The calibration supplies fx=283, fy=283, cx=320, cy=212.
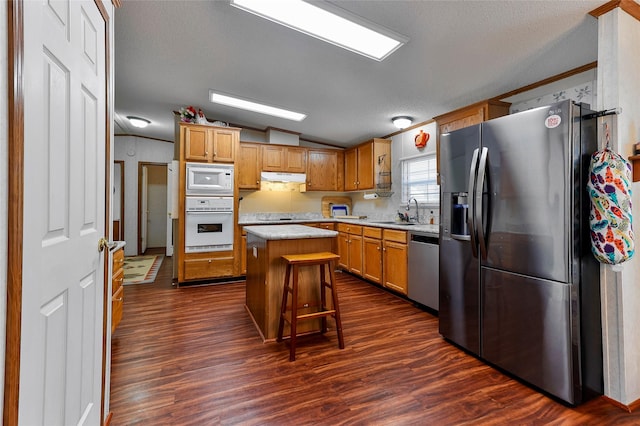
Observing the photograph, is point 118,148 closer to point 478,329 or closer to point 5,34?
point 5,34

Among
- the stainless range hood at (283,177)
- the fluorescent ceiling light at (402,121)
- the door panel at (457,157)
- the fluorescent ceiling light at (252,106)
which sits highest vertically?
the fluorescent ceiling light at (252,106)

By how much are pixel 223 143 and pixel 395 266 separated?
305 cm

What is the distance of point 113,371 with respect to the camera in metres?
1.96

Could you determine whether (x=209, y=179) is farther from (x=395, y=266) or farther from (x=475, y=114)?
(x=475, y=114)

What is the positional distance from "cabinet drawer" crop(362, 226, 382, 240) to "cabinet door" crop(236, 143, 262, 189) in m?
2.00

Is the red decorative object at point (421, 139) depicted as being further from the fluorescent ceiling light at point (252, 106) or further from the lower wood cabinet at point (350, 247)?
the fluorescent ceiling light at point (252, 106)

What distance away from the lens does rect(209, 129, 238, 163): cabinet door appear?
4234 millimetres

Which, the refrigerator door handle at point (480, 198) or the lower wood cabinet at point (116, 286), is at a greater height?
the refrigerator door handle at point (480, 198)

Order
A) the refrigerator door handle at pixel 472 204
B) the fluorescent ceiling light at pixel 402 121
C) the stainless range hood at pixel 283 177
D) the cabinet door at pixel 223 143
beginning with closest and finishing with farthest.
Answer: the refrigerator door handle at pixel 472 204
the fluorescent ceiling light at pixel 402 121
the cabinet door at pixel 223 143
the stainless range hood at pixel 283 177

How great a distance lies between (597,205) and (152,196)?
808cm

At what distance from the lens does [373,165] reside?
4.70 metres

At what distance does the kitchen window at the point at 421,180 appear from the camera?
156 inches

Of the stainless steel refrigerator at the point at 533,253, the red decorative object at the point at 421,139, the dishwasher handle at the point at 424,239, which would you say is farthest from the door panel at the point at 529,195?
the red decorative object at the point at 421,139

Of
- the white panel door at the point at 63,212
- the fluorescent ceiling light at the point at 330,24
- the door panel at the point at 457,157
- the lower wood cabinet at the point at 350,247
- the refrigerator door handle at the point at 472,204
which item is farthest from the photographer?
the lower wood cabinet at the point at 350,247
